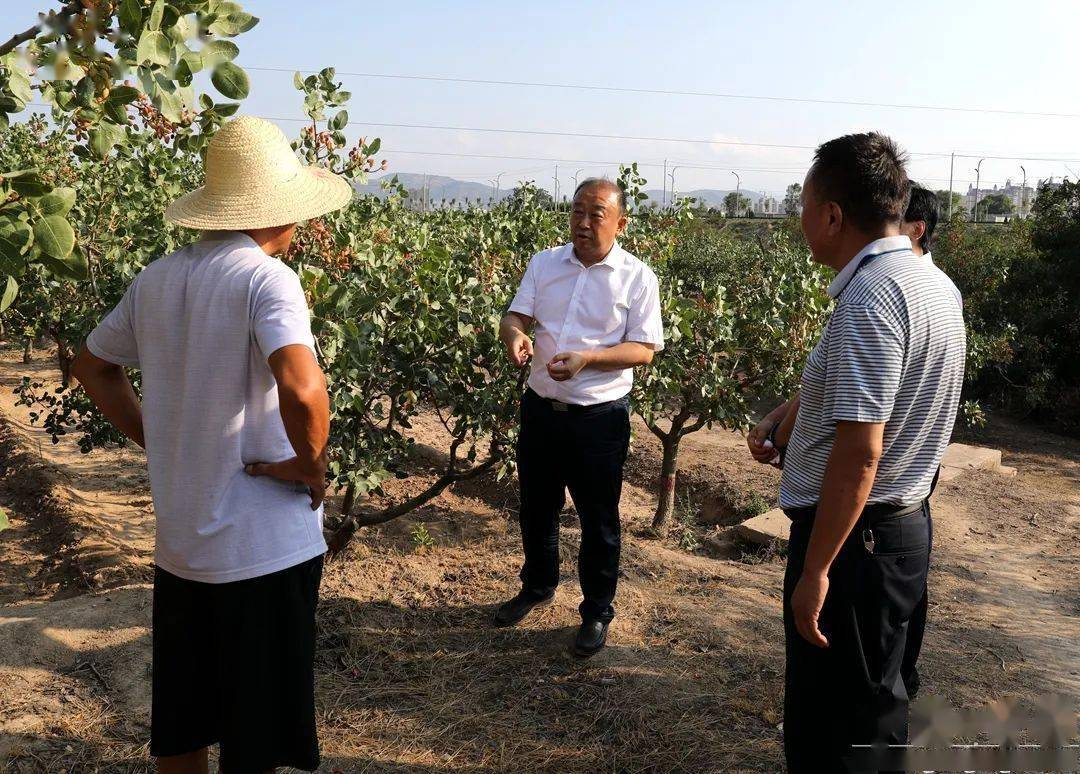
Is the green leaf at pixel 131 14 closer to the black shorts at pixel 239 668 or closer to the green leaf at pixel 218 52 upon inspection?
the green leaf at pixel 218 52

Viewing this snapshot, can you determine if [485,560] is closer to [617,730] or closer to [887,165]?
[617,730]

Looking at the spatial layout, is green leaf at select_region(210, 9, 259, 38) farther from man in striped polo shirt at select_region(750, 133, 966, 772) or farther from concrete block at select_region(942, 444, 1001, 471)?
concrete block at select_region(942, 444, 1001, 471)

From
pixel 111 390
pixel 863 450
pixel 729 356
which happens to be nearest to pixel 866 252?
pixel 863 450

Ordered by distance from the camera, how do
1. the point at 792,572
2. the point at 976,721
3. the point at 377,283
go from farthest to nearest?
1. the point at 377,283
2. the point at 792,572
3. the point at 976,721

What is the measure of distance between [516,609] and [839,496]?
217 cm

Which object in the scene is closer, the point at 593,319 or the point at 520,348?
the point at 520,348

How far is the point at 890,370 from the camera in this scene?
1.96 meters

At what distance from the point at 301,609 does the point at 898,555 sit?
4.63ft

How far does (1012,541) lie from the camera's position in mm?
5965

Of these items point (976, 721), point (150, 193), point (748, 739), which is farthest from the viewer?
point (150, 193)

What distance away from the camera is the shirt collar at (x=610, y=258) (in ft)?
11.5

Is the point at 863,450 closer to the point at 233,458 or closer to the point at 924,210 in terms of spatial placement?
the point at 233,458

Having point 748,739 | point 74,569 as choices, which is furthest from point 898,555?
point 74,569

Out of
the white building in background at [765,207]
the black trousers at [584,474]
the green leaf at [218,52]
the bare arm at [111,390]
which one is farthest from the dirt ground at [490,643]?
the white building in background at [765,207]
